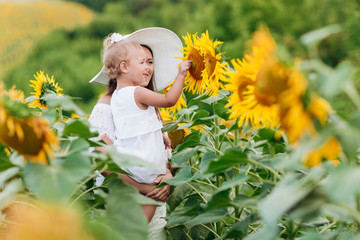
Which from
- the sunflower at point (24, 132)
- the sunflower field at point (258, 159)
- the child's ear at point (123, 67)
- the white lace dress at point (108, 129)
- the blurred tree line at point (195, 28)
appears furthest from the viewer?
the blurred tree line at point (195, 28)

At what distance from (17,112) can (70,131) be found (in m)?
0.15

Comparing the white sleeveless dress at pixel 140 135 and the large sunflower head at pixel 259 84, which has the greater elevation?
the large sunflower head at pixel 259 84

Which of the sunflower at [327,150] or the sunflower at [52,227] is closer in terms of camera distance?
the sunflower at [52,227]

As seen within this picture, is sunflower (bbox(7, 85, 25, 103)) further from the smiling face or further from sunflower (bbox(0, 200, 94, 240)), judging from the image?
the smiling face

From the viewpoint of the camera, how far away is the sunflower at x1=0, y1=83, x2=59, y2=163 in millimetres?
667

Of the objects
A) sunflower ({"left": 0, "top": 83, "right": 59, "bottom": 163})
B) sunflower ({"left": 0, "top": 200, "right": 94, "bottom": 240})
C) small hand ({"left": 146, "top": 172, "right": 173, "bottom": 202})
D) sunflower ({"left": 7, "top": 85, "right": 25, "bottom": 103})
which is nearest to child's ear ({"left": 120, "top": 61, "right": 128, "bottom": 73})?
small hand ({"left": 146, "top": 172, "right": 173, "bottom": 202})

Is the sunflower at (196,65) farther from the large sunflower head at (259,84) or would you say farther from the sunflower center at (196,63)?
the large sunflower head at (259,84)

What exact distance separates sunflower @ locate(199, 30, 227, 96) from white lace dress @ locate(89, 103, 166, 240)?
0.35 m

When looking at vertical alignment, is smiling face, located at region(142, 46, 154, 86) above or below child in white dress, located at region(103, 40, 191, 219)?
above

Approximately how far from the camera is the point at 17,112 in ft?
2.19

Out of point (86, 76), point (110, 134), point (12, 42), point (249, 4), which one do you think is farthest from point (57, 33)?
point (110, 134)

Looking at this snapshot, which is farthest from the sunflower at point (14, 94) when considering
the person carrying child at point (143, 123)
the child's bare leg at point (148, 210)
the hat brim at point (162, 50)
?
the hat brim at point (162, 50)

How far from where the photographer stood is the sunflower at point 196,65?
4.12ft

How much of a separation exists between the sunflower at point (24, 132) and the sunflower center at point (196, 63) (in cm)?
64
